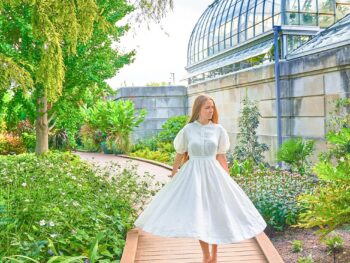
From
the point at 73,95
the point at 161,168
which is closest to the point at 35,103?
the point at 73,95

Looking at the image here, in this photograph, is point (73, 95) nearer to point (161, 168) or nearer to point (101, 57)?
point (101, 57)

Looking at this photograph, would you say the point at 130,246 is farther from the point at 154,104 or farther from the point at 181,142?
the point at 154,104

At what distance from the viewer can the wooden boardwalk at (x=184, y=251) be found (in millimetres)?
4781

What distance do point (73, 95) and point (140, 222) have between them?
6908 mm

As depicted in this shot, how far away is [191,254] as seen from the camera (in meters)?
5.00

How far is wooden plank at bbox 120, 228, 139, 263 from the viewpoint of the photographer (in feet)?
15.4

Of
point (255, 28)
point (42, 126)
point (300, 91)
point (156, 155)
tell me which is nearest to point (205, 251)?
point (300, 91)

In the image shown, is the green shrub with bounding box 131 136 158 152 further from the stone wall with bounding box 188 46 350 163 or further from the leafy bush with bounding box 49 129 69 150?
the stone wall with bounding box 188 46 350 163

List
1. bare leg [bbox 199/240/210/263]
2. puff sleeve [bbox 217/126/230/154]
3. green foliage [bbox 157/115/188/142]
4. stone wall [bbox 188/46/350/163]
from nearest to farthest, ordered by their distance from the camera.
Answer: bare leg [bbox 199/240/210/263] < puff sleeve [bbox 217/126/230/154] < stone wall [bbox 188/46/350/163] < green foliage [bbox 157/115/188/142]

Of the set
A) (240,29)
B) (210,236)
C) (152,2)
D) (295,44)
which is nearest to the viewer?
(210,236)

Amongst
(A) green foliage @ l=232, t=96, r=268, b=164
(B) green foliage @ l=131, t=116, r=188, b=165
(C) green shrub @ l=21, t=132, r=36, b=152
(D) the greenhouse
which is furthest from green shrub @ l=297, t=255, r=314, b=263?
(C) green shrub @ l=21, t=132, r=36, b=152

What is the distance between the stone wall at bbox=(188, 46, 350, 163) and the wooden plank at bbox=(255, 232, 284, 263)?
4430 millimetres

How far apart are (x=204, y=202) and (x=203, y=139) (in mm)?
611

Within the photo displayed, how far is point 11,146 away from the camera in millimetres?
15008
